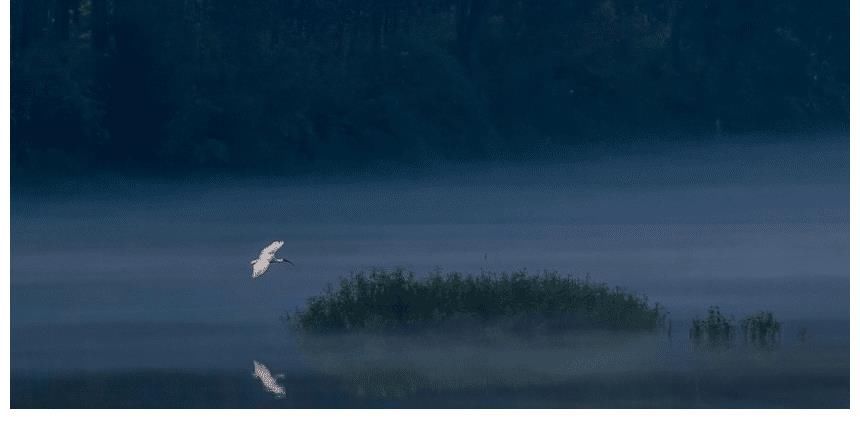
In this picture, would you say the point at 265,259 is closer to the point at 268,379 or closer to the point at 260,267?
the point at 260,267

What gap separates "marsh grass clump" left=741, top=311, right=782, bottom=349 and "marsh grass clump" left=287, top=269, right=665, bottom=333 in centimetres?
89

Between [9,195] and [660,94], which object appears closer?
[9,195]

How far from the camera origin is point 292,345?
16.7 m

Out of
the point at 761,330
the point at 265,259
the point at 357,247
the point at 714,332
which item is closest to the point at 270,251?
the point at 265,259

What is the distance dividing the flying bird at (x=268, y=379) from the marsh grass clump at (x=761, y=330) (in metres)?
4.83

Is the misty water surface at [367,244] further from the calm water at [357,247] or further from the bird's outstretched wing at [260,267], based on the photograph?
the bird's outstretched wing at [260,267]

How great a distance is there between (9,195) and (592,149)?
915cm

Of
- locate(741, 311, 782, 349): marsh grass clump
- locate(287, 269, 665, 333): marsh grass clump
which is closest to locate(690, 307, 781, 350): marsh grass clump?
locate(741, 311, 782, 349): marsh grass clump

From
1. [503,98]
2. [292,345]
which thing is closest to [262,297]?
[292,345]

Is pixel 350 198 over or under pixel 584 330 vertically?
over

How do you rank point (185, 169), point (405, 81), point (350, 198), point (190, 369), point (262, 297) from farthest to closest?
point (405, 81), point (185, 169), point (350, 198), point (262, 297), point (190, 369)

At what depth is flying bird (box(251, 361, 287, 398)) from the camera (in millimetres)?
15469

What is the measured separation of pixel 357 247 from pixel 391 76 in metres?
6.38

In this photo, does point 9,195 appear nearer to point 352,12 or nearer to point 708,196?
point 352,12
